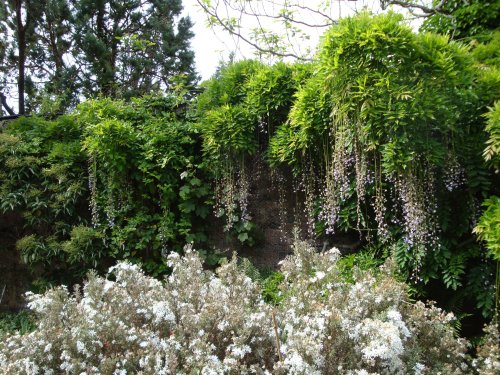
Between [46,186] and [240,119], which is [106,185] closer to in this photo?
[46,186]

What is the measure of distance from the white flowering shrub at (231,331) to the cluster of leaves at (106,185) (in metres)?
1.47

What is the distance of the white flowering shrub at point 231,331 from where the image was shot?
1807 millimetres

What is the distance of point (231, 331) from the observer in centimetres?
200

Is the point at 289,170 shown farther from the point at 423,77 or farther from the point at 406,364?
the point at 406,364

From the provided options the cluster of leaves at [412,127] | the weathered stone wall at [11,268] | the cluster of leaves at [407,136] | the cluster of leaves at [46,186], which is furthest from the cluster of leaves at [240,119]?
the weathered stone wall at [11,268]

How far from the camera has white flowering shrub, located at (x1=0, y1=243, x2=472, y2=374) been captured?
1.81m

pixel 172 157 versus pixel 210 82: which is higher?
Result: pixel 210 82

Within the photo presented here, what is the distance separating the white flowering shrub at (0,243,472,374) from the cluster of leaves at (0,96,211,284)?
1466mm

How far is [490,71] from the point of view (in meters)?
2.78

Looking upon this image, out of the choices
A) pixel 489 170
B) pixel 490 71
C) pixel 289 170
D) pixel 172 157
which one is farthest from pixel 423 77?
pixel 172 157

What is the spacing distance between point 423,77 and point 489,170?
729mm

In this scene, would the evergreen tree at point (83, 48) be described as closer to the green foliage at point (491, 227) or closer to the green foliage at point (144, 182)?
the green foliage at point (144, 182)

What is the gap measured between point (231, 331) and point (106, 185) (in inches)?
96.7

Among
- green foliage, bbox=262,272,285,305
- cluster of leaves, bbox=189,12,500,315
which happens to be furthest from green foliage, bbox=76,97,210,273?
cluster of leaves, bbox=189,12,500,315
